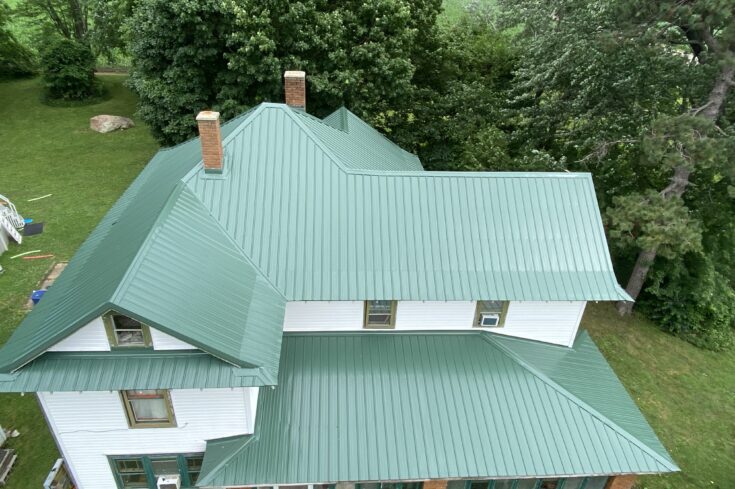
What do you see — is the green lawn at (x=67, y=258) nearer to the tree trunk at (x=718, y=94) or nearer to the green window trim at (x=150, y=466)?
the green window trim at (x=150, y=466)

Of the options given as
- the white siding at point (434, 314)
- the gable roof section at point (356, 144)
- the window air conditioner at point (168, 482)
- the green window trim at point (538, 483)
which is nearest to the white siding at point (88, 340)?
the window air conditioner at point (168, 482)

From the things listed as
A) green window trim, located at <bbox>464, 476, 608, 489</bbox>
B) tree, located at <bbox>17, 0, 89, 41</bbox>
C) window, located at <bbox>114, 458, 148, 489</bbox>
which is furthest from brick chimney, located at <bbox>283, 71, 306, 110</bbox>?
tree, located at <bbox>17, 0, 89, 41</bbox>

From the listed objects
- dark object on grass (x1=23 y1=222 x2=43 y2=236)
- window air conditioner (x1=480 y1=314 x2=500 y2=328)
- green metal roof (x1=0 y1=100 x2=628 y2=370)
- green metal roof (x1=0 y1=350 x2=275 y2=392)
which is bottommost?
dark object on grass (x1=23 y1=222 x2=43 y2=236)

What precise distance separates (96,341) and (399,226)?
862 centimetres

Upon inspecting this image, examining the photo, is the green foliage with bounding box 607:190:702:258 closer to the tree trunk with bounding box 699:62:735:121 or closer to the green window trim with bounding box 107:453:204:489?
the tree trunk with bounding box 699:62:735:121

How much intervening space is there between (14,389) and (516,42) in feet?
99.0

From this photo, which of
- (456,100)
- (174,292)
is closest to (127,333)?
(174,292)

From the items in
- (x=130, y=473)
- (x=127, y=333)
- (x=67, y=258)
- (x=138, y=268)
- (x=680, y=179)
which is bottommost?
(x=67, y=258)

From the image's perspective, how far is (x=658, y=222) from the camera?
19.3m

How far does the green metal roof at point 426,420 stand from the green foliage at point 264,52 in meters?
15.8

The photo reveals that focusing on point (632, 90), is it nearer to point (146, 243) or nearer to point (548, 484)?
point (548, 484)

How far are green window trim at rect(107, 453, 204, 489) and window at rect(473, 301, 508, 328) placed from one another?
9.03m

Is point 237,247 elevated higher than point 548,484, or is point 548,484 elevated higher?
point 237,247

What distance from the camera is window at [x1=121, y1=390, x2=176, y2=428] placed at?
12266mm
